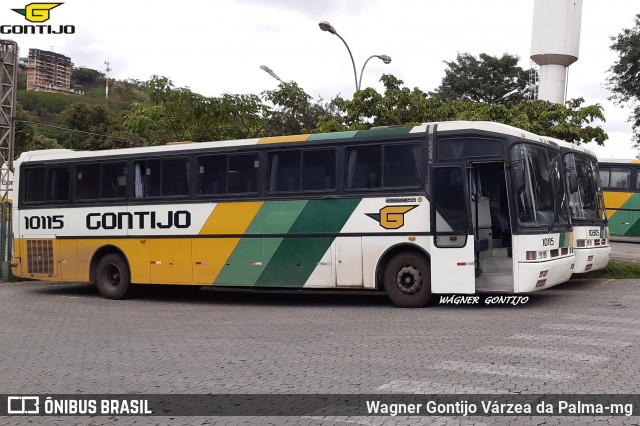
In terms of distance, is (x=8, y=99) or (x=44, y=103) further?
(x=44, y=103)

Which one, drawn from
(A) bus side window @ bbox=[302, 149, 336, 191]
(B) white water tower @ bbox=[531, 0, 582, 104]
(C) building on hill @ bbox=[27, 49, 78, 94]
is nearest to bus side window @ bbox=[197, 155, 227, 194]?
(A) bus side window @ bbox=[302, 149, 336, 191]

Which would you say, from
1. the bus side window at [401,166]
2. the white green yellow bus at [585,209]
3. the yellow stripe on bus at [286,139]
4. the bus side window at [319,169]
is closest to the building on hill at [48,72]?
the yellow stripe on bus at [286,139]

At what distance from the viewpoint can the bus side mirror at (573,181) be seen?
1600cm

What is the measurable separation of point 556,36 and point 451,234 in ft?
89.8

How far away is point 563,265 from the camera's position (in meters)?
14.1

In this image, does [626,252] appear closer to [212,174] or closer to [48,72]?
[212,174]

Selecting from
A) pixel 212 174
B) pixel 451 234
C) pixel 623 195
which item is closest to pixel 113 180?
pixel 212 174

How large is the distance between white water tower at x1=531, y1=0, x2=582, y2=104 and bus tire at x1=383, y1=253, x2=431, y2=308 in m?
27.2

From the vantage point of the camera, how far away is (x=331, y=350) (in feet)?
31.5

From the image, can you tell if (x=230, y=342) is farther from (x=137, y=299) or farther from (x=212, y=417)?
(x=137, y=299)

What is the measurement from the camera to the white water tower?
37031 mm

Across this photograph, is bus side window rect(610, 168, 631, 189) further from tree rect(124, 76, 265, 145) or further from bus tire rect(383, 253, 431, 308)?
bus tire rect(383, 253, 431, 308)

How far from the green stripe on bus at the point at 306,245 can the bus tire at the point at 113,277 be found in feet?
12.7

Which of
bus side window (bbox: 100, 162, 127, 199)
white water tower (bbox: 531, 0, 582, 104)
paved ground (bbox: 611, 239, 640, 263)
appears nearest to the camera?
bus side window (bbox: 100, 162, 127, 199)
